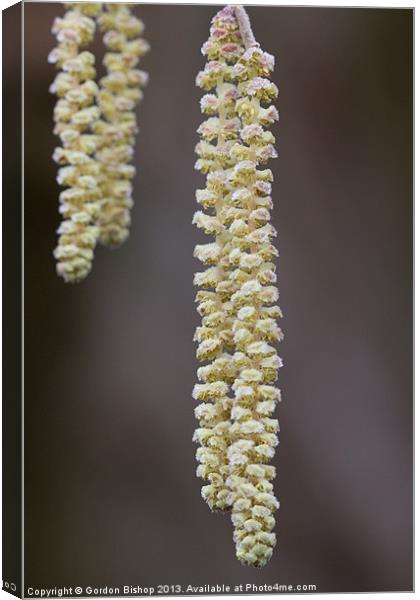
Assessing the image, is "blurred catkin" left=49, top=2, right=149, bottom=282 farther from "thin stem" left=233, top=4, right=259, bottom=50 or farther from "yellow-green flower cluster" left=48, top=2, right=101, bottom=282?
"thin stem" left=233, top=4, right=259, bottom=50

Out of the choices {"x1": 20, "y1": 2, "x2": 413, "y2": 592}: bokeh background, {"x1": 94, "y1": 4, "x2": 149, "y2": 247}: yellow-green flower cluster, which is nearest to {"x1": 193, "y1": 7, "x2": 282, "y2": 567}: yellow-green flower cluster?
{"x1": 94, "y1": 4, "x2": 149, "y2": 247}: yellow-green flower cluster

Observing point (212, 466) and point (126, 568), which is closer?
point (212, 466)

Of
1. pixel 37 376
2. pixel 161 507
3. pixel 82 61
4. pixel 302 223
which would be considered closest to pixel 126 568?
pixel 161 507

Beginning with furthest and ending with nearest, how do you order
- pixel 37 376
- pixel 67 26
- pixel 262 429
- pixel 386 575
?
1. pixel 386 575
2. pixel 37 376
3. pixel 67 26
4. pixel 262 429

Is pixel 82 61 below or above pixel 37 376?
above

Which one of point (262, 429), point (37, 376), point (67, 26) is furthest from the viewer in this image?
point (37, 376)

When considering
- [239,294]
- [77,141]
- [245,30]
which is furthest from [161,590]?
[245,30]

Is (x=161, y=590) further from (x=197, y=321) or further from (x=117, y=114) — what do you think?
(x=117, y=114)

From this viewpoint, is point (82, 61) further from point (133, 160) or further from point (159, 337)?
point (159, 337)
